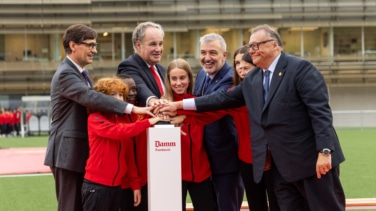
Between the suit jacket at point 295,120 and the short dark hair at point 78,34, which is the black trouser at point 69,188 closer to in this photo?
the short dark hair at point 78,34

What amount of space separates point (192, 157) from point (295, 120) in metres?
1.28

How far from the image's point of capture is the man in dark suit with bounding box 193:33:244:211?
7.12 m

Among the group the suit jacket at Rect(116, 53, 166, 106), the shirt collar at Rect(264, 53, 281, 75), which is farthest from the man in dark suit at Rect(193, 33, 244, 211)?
the shirt collar at Rect(264, 53, 281, 75)

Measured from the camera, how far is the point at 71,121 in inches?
264

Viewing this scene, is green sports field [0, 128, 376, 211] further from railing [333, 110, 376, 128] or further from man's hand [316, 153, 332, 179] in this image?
railing [333, 110, 376, 128]

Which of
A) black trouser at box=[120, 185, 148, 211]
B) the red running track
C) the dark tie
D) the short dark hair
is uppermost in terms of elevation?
the short dark hair

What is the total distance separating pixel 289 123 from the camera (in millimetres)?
6211

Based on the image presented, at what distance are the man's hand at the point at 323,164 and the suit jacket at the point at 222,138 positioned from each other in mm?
1303

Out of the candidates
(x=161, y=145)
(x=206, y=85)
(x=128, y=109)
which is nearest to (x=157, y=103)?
(x=128, y=109)

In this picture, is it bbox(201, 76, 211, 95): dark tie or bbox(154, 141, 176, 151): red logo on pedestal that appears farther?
bbox(201, 76, 211, 95): dark tie

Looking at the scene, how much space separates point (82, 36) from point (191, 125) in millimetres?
1434

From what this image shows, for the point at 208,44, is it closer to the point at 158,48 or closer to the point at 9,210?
the point at 158,48

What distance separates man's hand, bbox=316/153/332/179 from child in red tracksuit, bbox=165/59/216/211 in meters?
1.37

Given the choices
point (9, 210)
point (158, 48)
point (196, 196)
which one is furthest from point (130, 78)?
point (9, 210)
